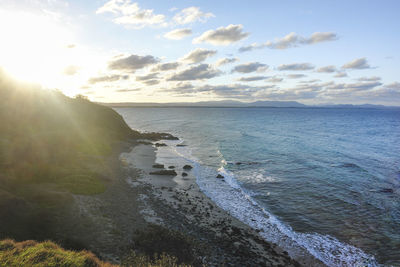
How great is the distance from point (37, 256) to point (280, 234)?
16322 mm

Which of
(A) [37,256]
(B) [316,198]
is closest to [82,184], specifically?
(A) [37,256]

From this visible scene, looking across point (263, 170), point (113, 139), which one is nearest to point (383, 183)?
point (263, 170)

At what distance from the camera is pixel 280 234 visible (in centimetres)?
1894

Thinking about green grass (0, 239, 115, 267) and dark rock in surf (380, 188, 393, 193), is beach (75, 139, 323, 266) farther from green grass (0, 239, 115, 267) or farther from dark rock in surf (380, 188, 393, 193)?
dark rock in surf (380, 188, 393, 193)

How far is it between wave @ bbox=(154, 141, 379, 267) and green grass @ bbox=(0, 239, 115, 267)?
13205 mm

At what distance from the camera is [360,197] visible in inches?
1063

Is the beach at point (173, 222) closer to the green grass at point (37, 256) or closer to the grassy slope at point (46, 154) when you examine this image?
the grassy slope at point (46, 154)

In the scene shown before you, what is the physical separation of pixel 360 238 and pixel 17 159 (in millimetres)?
34618

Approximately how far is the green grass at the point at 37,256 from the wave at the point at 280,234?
13205 mm

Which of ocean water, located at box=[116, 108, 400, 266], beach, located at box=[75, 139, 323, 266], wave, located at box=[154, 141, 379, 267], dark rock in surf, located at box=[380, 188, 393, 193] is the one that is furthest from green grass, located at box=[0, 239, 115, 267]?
dark rock in surf, located at box=[380, 188, 393, 193]

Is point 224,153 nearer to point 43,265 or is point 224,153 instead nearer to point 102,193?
point 102,193

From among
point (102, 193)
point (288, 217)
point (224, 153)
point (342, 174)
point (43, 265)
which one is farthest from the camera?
point (224, 153)

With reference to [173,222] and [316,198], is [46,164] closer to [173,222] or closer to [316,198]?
[173,222]

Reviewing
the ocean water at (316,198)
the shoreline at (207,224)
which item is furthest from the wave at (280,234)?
the shoreline at (207,224)
